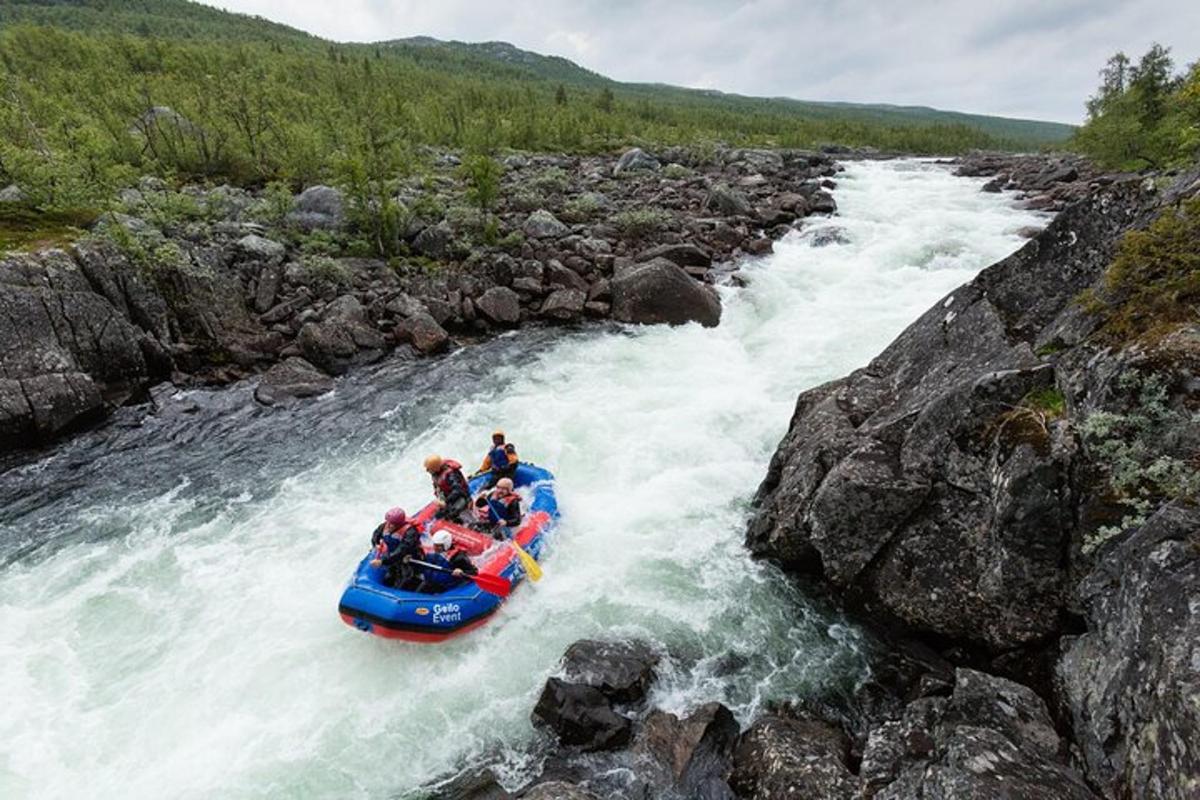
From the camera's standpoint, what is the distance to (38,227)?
19297 mm

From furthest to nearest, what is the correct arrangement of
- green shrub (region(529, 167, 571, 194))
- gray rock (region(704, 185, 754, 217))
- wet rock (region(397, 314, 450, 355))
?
green shrub (region(529, 167, 571, 194)) < gray rock (region(704, 185, 754, 217)) < wet rock (region(397, 314, 450, 355))

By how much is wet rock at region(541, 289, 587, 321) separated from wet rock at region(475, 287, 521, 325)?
1.08 m

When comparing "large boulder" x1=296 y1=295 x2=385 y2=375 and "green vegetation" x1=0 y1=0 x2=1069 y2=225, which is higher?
"green vegetation" x1=0 y1=0 x2=1069 y2=225

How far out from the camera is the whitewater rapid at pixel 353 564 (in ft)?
29.4

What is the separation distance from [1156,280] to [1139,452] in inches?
105

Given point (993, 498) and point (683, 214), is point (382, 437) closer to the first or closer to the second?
point (993, 498)

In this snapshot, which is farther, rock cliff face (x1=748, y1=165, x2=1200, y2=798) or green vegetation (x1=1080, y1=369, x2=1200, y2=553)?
green vegetation (x1=1080, y1=369, x2=1200, y2=553)

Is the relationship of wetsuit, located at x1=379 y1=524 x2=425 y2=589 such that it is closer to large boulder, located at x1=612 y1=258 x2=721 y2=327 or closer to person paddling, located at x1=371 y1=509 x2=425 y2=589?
person paddling, located at x1=371 y1=509 x2=425 y2=589

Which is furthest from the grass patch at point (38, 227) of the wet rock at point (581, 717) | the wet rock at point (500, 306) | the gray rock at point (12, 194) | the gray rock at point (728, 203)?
the gray rock at point (728, 203)

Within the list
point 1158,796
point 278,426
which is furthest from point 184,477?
point 1158,796

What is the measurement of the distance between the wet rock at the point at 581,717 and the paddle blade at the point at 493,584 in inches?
90.9

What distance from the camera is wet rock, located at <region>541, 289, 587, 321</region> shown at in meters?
23.4

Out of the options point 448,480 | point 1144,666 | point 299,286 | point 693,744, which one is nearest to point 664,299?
point 448,480

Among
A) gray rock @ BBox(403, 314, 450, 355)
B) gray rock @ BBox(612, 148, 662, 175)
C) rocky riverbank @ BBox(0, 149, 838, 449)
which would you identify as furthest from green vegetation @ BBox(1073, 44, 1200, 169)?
gray rock @ BBox(403, 314, 450, 355)
